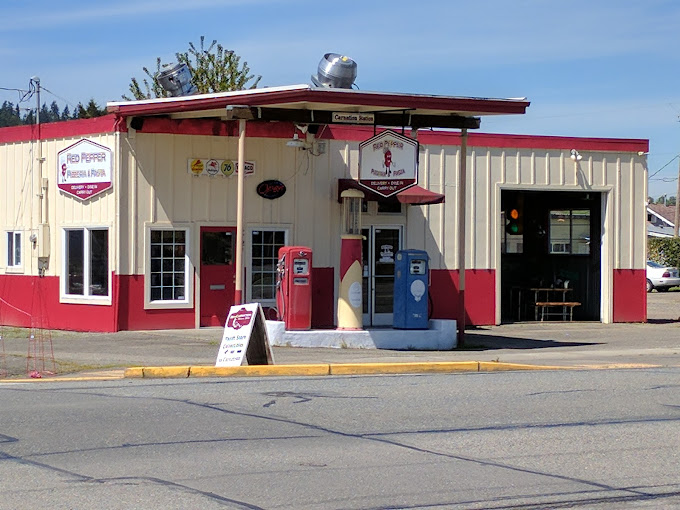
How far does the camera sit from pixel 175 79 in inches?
774

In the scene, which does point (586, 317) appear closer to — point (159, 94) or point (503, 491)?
point (503, 491)

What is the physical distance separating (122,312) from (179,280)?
1.36 m

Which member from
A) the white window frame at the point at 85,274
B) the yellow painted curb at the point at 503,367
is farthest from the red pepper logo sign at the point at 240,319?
the white window frame at the point at 85,274

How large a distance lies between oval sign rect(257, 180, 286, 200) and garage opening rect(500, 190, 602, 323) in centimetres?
681

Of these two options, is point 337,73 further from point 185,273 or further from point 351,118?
point 185,273

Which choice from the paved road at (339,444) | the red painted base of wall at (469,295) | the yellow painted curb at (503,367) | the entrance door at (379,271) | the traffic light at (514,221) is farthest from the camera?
the traffic light at (514,221)

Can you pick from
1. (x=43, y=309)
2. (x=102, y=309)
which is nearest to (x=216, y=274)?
(x=102, y=309)

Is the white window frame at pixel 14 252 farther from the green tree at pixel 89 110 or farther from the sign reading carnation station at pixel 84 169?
the green tree at pixel 89 110

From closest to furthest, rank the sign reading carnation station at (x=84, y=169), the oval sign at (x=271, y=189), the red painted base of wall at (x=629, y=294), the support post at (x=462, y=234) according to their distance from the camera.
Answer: the support post at (x=462, y=234) → the sign reading carnation station at (x=84, y=169) → the oval sign at (x=271, y=189) → the red painted base of wall at (x=629, y=294)

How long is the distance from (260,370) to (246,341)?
467 millimetres

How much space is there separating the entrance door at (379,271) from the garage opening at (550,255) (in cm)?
435

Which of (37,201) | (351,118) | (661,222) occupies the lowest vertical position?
(37,201)

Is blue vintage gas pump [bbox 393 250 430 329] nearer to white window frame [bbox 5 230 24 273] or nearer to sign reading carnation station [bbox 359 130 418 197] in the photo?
sign reading carnation station [bbox 359 130 418 197]

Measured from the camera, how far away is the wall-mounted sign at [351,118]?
1809 cm
